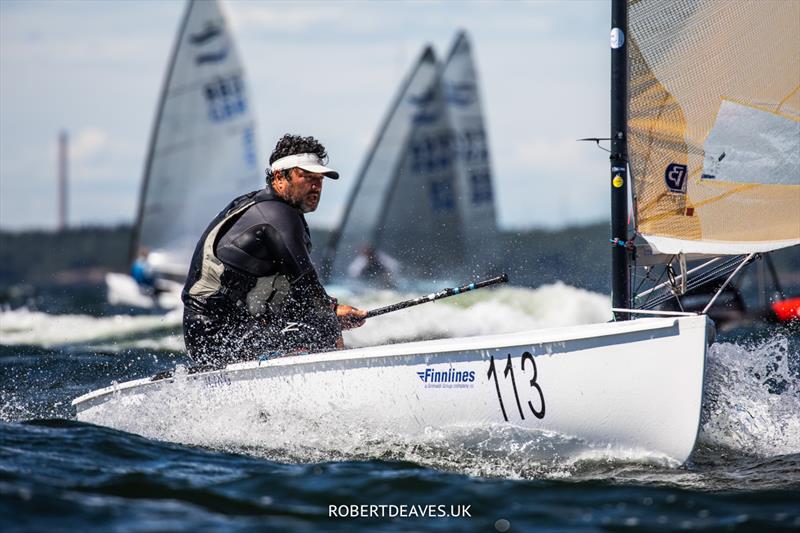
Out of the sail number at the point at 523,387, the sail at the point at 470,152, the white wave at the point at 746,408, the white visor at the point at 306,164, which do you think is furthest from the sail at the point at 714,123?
the sail at the point at 470,152

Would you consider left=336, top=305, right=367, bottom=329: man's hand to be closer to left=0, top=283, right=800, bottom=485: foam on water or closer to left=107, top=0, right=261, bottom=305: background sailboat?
left=0, top=283, right=800, bottom=485: foam on water

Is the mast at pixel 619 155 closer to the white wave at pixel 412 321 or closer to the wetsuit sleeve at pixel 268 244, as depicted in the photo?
the wetsuit sleeve at pixel 268 244

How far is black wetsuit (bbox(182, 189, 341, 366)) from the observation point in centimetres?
541

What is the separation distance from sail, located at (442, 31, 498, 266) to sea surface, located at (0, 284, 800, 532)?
A: 14089 millimetres

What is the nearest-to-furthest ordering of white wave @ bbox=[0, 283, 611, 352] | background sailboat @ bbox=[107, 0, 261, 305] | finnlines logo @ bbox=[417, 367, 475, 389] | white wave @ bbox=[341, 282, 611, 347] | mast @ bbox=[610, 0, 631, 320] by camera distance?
1. finnlines logo @ bbox=[417, 367, 475, 389]
2. mast @ bbox=[610, 0, 631, 320]
3. white wave @ bbox=[0, 283, 611, 352]
4. white wave @ bbox=[341, 282, 611, 347]
5. background sailboat @ bbox=[107, 0, 261, 305]

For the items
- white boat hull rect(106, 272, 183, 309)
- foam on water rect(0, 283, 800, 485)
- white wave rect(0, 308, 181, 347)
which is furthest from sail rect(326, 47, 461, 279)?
foam on water rect(0, 283, 800, 485)

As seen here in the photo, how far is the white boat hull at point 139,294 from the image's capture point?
59.8ft

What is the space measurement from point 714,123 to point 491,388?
1785 millimetres

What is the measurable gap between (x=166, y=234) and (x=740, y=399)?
14497mm

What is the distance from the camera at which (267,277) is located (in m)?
5.48

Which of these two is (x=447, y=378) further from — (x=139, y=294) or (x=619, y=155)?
(x=139, y=294)

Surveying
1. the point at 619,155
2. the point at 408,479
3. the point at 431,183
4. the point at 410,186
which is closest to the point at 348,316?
the point at 408,479

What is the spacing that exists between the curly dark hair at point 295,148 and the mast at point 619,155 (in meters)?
1.50

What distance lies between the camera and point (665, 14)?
17.9 feet
